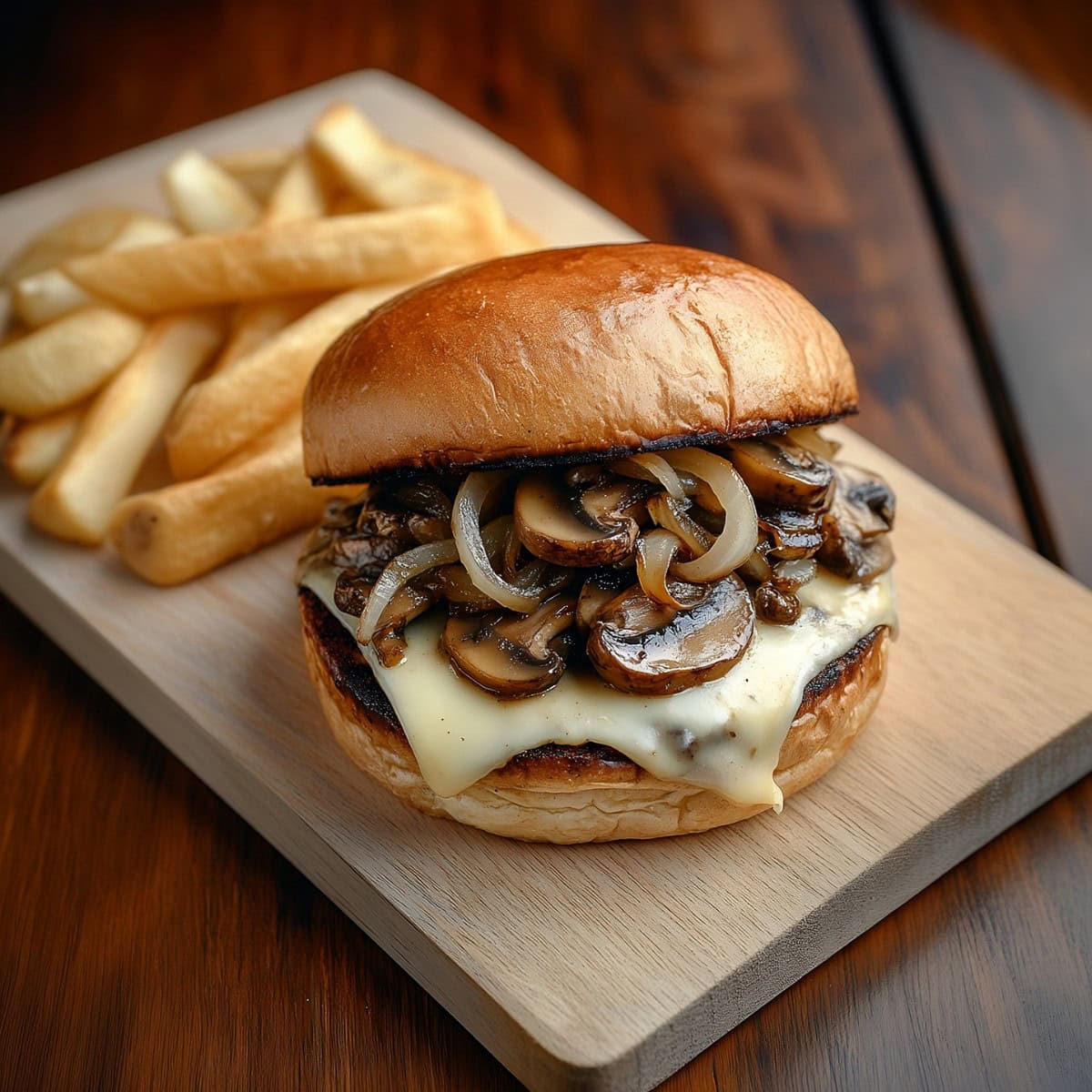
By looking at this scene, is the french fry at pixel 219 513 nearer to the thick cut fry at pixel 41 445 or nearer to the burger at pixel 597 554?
the thick cut fry at pixel 41 445

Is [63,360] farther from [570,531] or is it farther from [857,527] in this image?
[857,527]

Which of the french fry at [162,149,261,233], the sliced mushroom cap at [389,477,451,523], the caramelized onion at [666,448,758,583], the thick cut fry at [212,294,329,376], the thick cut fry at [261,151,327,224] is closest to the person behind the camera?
the caramelized onion at [666,448,758,583]

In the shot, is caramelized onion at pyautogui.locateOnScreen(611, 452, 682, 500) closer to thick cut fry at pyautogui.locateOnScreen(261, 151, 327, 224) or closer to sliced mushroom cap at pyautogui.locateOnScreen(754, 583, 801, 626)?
→ sliced mushroom cap at pyautogui.locateOnScreen(754, 583, 801, 626)

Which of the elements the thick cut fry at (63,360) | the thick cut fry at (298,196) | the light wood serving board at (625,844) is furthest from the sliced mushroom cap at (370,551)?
the thick cut fry at (298,196)

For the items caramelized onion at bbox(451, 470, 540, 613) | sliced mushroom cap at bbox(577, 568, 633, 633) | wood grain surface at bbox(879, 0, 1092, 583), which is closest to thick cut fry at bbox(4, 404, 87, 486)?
caramelized onion at bbox(451, 470, 540, 613)

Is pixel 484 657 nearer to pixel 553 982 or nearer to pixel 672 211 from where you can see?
pixel 553 982

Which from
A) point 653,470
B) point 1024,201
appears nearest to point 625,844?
point 653,470
